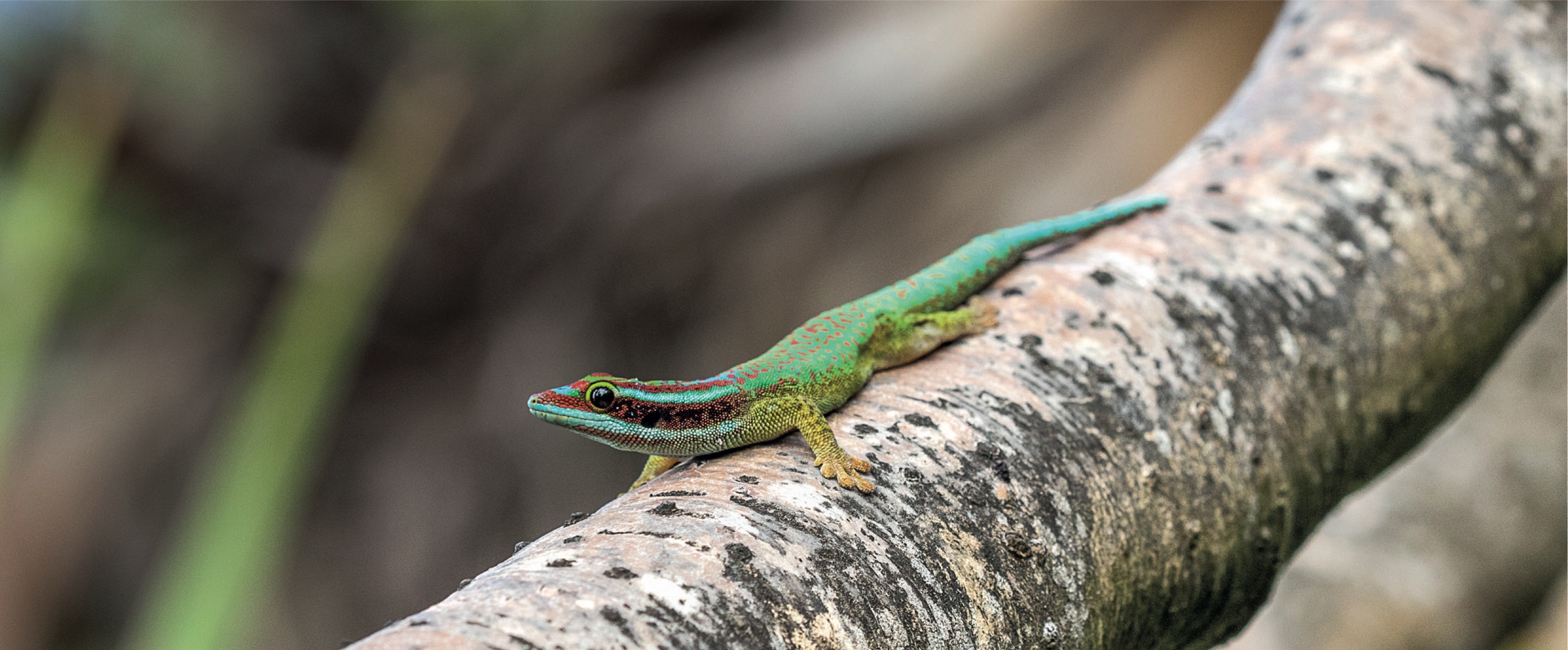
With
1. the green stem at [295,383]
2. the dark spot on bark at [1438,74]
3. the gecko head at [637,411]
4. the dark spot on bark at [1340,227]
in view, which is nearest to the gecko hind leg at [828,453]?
the gecko head at [637,411]

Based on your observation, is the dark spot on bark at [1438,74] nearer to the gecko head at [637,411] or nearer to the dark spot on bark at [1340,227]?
the dark spot on bark at [1340,227]

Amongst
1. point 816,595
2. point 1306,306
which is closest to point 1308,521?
point 1306,306

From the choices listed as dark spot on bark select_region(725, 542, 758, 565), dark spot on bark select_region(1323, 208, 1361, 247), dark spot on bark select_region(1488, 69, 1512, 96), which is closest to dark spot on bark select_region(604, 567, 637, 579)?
dark spot on bark select_region(725, 542, 758, 565)

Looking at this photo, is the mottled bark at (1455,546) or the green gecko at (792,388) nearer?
the green gecko at (792,388)

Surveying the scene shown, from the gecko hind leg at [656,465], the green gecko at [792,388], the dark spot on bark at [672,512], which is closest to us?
the dark spot on bark at [672,512]

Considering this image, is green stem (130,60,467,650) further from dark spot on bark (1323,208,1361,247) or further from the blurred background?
dark spot on bark (1323,208,1361,247)

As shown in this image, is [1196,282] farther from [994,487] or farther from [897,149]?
[897,149]

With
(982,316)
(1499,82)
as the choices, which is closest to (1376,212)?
(1499,82)
